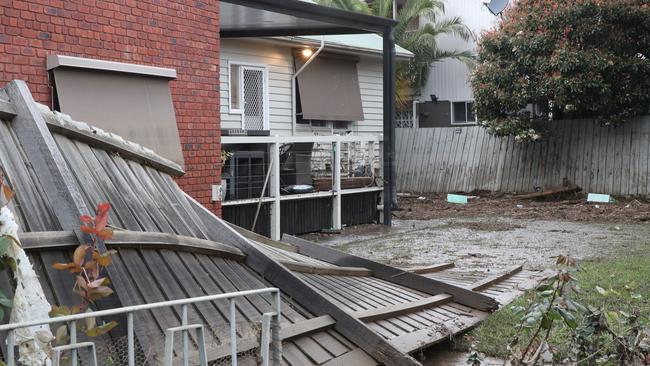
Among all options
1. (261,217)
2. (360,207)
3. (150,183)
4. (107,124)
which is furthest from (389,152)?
(150,183)

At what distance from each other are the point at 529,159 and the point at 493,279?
13696 mm

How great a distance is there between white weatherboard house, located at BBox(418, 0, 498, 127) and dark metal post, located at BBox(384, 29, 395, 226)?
40.1 ft

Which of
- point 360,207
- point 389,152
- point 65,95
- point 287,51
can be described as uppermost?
point 287,51

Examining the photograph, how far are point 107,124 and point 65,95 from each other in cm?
51

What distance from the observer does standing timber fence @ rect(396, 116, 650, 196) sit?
18531 mm

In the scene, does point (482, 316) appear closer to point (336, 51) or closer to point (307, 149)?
point (307, 149)

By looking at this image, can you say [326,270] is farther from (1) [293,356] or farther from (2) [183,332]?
(2) [183,332]

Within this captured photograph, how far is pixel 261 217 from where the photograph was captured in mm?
11883

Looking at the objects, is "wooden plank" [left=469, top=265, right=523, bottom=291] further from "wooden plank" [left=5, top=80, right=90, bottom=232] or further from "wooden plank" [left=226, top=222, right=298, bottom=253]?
"wooden plank" [left=5, top=80, right=90, bottom=232]

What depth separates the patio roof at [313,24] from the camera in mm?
10969

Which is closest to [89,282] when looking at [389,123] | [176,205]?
[176,205]

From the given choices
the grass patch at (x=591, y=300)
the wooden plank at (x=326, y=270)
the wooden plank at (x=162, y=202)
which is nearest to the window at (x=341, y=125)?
the grass patch at (x=591, y=300)

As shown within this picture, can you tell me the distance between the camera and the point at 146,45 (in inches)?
321

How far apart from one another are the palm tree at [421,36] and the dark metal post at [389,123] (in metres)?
11.8
